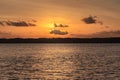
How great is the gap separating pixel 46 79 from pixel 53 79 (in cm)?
113

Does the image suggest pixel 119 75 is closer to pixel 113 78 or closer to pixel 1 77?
pixel 113 78

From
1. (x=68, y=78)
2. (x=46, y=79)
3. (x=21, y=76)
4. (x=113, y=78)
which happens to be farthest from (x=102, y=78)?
(x=21, y=76)

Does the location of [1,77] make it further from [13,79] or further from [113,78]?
[113,78]

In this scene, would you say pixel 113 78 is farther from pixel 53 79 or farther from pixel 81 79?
pixel 53 79

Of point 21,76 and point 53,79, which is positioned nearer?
point 53,79

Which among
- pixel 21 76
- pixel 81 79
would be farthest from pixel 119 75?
pixel 21 76

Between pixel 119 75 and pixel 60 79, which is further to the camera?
pixel 119 75

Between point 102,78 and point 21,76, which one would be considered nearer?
point 102,78

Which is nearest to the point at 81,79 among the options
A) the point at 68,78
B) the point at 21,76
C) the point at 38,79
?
the point at 68,78

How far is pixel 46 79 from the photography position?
51.3m

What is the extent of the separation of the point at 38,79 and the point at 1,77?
227 inches

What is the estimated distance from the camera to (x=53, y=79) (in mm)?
50875

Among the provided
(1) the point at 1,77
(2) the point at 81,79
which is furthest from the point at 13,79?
Result: (2) the point at 81,79

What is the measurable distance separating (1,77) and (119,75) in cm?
1816
